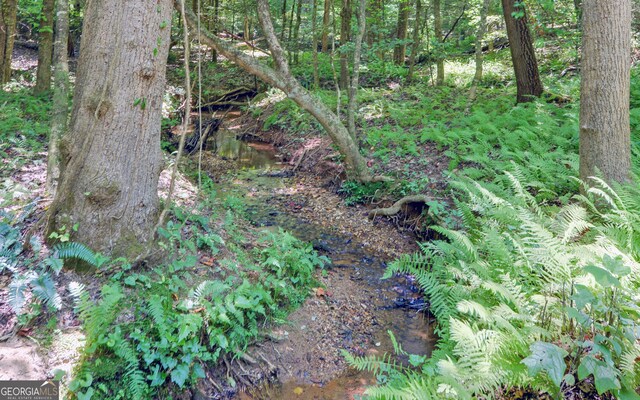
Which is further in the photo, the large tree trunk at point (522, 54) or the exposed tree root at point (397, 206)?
the large tree trunk at point (522, 54)

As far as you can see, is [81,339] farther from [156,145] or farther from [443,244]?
[443,244]

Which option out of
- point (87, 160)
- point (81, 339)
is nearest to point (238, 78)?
point (87, 160)

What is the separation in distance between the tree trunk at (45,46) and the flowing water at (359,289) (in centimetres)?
587

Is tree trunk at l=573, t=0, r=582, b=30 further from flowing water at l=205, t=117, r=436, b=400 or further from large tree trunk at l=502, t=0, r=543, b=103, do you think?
flowing water at l=205, t=117, r=436, b=400

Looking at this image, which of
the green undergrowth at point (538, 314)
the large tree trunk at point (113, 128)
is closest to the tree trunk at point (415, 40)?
the green undergrowth at point (538, 314)

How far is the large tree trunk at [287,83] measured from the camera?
7426 millimetres

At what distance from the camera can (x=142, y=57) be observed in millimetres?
3936

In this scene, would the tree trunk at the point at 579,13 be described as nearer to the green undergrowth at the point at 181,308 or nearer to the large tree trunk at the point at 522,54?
the large tree trunk at the point at 522,54

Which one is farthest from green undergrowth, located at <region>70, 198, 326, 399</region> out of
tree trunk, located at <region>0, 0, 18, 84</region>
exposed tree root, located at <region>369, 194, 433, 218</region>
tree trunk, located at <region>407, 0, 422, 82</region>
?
tree trunk, located at <region>407, 0, 422, 82</region>

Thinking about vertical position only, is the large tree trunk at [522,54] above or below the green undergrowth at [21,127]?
above

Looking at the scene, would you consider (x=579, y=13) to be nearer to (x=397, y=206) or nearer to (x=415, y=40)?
(x=415, y=40)

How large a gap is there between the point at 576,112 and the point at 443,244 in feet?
17.2

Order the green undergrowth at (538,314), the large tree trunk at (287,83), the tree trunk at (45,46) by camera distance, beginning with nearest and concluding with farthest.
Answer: the green undergrowth at (538,314) < the large tree trunk at (287,83) < the tree trunk at (45,46)

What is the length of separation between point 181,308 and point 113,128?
1844 mm
